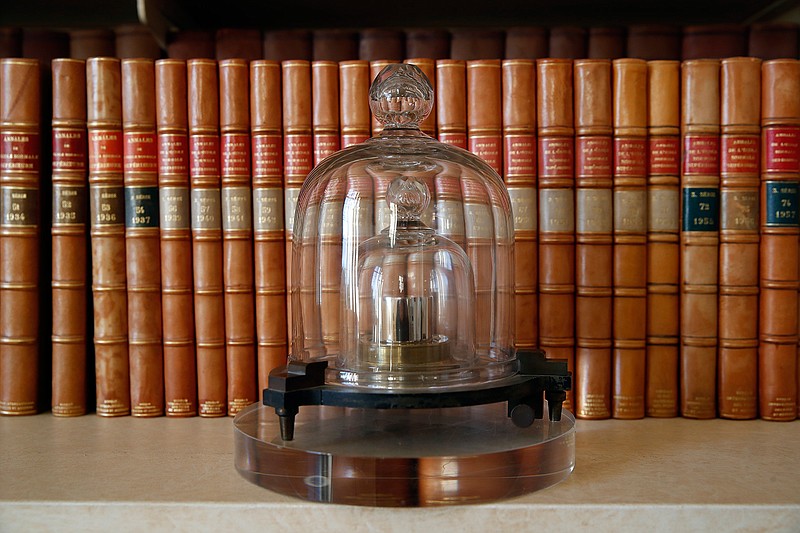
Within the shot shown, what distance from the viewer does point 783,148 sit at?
3.51 ft

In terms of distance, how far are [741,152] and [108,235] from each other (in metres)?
0.86

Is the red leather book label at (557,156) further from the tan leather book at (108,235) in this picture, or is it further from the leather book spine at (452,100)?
the tan leather book at (108,235)

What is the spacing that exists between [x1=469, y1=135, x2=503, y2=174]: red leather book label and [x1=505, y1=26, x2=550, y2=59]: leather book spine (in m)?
0.15

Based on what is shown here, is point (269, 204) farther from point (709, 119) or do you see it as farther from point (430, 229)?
point (709, 119)

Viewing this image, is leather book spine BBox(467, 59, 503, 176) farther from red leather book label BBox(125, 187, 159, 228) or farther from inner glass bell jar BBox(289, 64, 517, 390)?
red leather book label BBox(125, 187, 159, 228)

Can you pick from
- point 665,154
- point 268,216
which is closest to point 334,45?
point 268,216

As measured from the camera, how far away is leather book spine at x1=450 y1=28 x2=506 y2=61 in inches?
46.0

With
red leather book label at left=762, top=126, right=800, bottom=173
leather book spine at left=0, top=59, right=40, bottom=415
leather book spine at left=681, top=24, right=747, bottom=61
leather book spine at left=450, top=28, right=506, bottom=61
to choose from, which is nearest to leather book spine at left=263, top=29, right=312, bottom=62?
leather book spine at left=450, top=28, right=506, bottom=61

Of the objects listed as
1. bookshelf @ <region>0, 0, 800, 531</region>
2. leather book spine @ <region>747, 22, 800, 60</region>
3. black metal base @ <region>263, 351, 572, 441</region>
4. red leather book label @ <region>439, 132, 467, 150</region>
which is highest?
leather book spine @ <region>747, 22, 800, 60</region>

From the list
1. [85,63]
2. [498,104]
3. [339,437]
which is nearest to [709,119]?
[498,104]

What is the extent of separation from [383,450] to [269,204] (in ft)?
1.43

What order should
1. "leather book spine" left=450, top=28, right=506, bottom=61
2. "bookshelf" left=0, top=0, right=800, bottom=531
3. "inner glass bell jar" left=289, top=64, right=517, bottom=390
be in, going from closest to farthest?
"bookshelf" left=0, top=0, right=800, bottom=531 < "inner glass bell jar" left=289, top=64, right=517, bottom=390 < "leather book spine" left=450, top=28, right=506, bottom=61

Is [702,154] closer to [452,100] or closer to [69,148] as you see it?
[452,100]

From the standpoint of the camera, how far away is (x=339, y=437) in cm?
85
